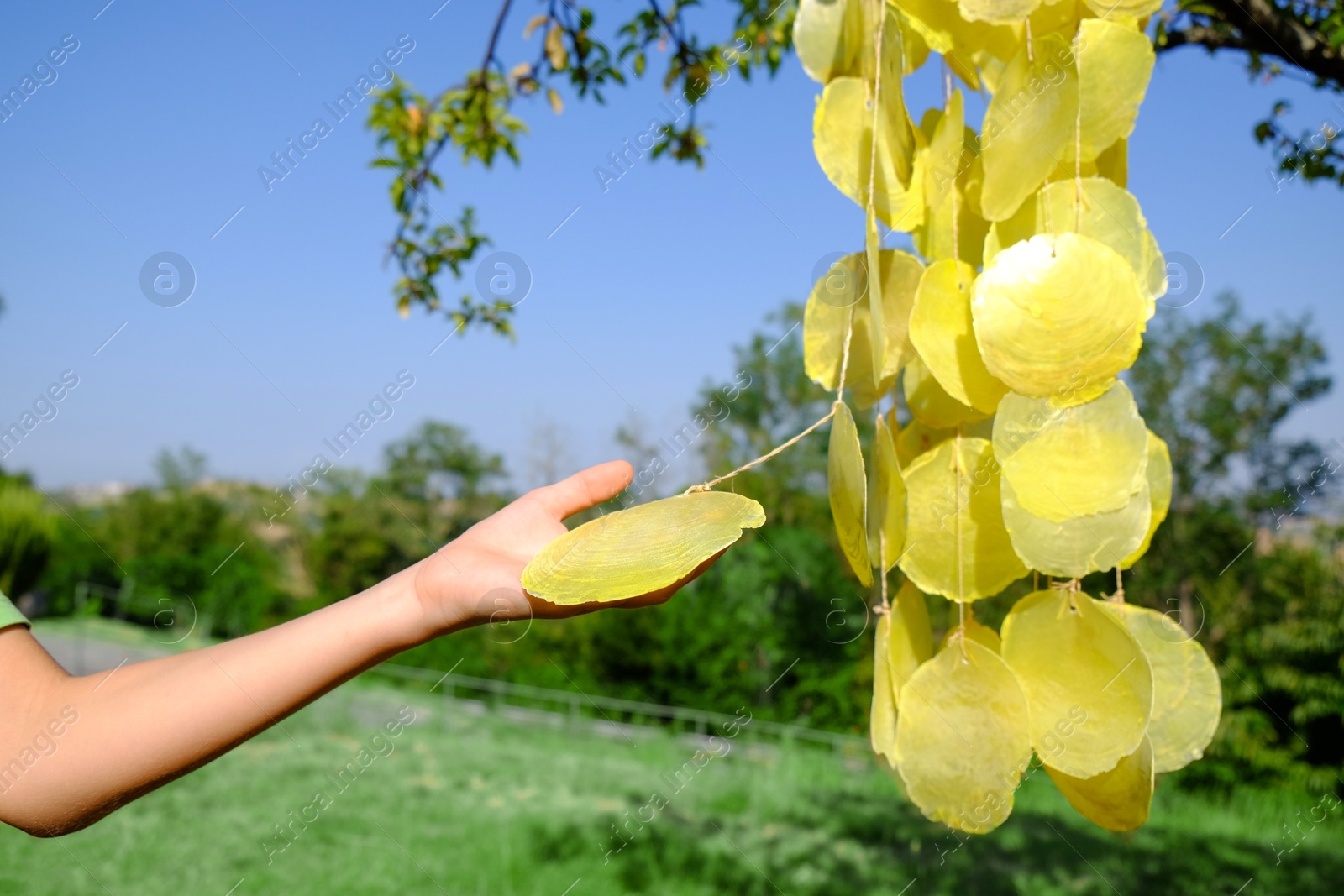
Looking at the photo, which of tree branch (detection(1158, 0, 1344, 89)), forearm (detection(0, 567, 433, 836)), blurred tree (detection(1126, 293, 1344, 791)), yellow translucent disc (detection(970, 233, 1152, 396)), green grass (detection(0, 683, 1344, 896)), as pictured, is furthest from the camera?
blurred tree (detection(1126, 293, 1344, 791))

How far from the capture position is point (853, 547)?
401 millimetres

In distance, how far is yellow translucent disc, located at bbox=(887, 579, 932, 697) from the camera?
418 millimetres

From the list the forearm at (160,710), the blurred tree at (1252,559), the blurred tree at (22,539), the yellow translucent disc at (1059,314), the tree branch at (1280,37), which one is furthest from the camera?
the blurred tree at (22,539)

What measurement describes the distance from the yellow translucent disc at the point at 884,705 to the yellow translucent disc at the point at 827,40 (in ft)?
0.98

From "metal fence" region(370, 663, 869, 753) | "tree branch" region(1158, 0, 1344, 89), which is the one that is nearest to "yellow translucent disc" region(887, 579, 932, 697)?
"tree branch" region(1158, 0, 1344, 89)

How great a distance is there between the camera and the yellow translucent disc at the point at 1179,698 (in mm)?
415

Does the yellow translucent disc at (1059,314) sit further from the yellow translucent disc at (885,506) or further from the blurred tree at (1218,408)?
the blurred tree at (1218,408)

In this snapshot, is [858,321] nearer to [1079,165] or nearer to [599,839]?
[1079,165]

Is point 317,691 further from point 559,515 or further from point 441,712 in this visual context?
point 441,712

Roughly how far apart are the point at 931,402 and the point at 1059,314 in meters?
0.09

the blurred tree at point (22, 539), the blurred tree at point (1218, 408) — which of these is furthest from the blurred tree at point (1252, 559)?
the blurred tree at point (22, 539)

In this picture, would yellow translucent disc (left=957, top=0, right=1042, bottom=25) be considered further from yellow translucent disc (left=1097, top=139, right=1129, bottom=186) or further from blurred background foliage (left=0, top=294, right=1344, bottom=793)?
blurred background foliage (left=0, top=294, right=1344, bottom=793)

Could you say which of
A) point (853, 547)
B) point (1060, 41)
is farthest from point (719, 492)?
point (1060, 41)

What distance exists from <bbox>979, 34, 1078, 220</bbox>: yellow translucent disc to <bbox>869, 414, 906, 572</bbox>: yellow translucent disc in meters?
0.12
